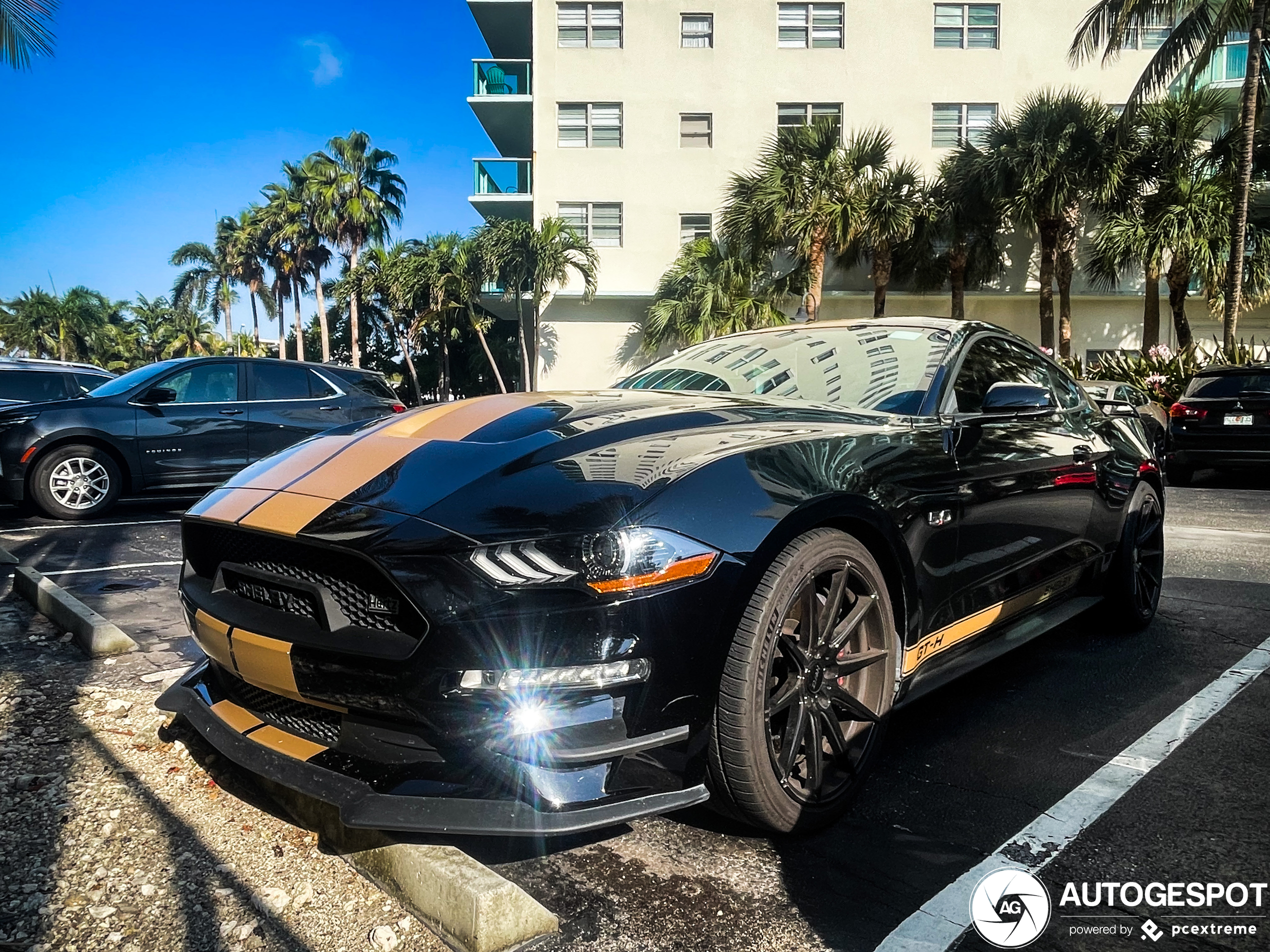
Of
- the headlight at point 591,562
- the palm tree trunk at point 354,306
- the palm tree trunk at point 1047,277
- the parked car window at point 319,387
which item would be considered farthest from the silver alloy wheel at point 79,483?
the palm tree trunk at point 354,306

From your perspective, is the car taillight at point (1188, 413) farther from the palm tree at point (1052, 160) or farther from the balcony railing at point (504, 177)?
the balcony railing at point (504, 177)

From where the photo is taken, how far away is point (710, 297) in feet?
67.7

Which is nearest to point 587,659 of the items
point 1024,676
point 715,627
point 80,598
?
point 715,627

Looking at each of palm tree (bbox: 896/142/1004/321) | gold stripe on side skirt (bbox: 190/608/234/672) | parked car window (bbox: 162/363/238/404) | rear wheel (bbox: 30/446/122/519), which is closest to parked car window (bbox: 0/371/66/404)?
rear wheel (bbox: 30/446/122/519)

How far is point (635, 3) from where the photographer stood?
23.4 meters

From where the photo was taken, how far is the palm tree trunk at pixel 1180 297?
19797mm

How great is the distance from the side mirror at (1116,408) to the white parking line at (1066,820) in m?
1.52

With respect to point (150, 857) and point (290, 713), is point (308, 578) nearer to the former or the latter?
point (290, 713)

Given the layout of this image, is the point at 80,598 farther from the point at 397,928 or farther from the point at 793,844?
the point at 793,844

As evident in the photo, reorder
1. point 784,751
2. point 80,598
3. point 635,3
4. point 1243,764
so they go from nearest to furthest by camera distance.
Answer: point 784,751
point 1243,764
point 80,598
point 635,3

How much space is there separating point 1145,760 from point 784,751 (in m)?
1.33

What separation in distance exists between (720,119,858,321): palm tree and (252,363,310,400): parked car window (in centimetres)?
1296

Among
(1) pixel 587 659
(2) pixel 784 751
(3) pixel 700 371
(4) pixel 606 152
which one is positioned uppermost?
(4) pixel 606 152

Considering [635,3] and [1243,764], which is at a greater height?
[635,3]
